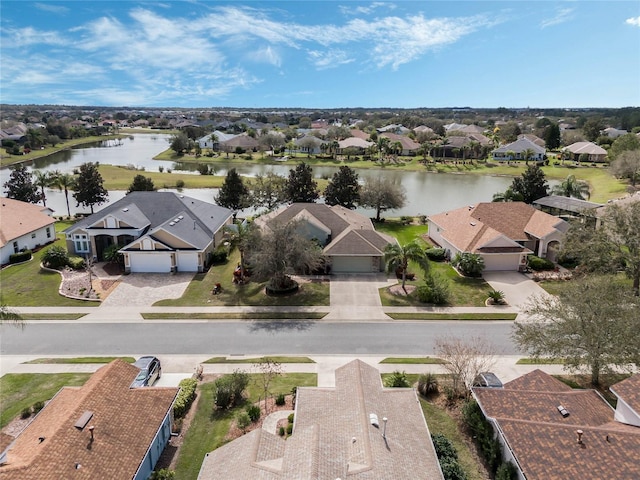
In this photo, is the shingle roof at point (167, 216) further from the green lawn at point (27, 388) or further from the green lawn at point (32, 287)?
the green lawn at point (27, 388)

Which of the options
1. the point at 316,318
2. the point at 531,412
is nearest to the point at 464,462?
the point at 531,412

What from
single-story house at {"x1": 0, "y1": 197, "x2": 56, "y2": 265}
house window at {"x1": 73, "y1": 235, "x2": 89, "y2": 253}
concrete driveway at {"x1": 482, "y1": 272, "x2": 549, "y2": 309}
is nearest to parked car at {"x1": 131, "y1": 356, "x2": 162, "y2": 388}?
house window at {"x1": 73, "y1": 235, "x2": 89, "y2": 253}

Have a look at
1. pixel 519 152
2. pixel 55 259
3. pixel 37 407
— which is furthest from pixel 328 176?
pixel 37 407

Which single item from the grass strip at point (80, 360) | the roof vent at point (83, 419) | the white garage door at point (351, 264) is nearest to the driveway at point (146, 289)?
the grass strip at point (80, 360)

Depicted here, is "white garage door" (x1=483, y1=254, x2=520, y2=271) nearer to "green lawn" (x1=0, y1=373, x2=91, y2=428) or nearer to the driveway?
the driveway

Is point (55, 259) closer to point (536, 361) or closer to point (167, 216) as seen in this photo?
point (167, 216)
